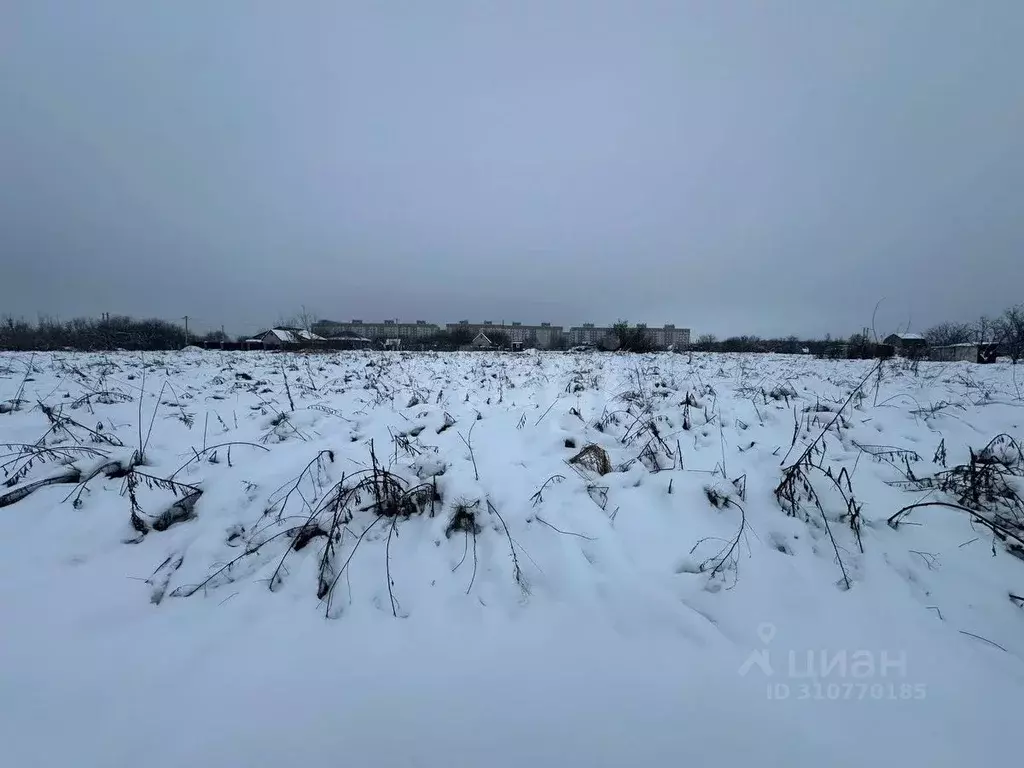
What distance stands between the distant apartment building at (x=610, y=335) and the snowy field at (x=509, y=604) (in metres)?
22.0

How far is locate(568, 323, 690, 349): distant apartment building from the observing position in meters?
27.0

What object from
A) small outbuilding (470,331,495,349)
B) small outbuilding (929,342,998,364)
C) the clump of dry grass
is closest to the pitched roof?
small outbuilding (470,331,495,349)

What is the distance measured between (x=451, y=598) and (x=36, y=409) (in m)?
5.54

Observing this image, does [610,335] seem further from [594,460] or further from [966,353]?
[594,460]

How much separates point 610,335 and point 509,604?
25.5 metres

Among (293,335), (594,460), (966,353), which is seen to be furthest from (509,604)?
(966,353)

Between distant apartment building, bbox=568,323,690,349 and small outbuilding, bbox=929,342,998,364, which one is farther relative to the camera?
distant apartment building, bbox=568,323,690,349

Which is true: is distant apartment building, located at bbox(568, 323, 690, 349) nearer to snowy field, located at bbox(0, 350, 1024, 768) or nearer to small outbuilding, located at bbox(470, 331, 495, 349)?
small outbuilding, located at bbox(470, 331, 495, 349)

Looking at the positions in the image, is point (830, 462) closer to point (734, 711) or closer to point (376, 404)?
point (734, 711)

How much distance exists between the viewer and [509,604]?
1766mm

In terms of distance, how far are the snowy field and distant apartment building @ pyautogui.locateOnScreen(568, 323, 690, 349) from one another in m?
22.0

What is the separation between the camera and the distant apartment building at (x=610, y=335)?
27.0 metres

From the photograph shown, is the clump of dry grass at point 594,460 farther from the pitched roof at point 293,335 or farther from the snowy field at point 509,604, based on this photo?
the pitched roof at point 293,335

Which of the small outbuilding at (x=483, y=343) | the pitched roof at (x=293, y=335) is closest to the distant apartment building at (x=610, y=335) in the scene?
the small outbuilding at (x=483, y=343)
